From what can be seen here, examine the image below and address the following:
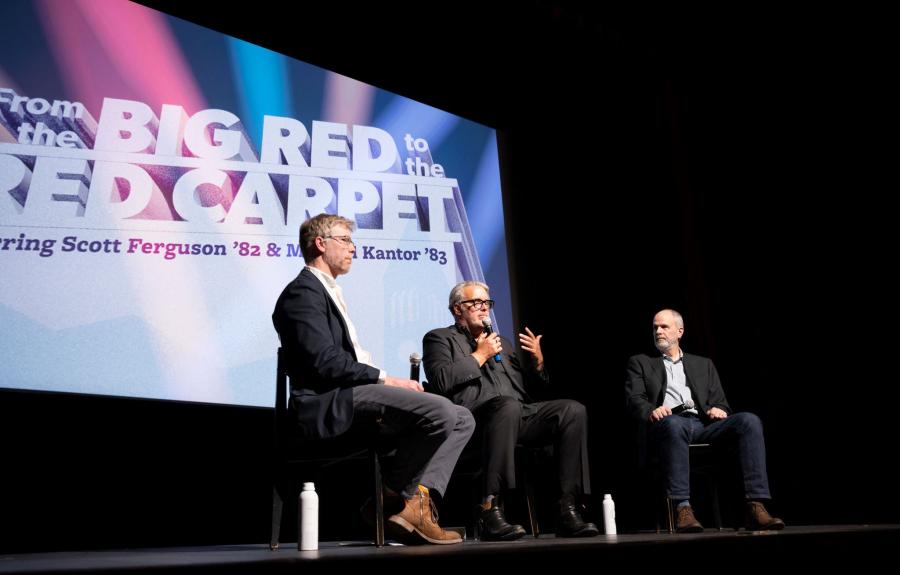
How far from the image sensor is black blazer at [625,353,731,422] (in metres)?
3.50

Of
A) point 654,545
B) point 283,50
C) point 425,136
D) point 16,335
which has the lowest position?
point 654,545

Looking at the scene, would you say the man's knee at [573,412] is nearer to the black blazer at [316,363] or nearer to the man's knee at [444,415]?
the man's knee at [444,415]

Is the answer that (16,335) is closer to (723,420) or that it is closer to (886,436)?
(723,420)

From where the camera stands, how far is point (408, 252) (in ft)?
13.0

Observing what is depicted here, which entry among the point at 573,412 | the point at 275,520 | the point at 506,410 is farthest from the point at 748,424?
the point at 275,520

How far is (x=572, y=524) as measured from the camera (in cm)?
273

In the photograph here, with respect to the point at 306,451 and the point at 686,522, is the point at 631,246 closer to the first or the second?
the point at 686,522

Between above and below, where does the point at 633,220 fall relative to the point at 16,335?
above

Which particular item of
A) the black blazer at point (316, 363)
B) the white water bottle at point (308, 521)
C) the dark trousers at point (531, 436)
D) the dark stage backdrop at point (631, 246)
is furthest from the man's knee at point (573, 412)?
the dark stage backdrop at point (631, 246)

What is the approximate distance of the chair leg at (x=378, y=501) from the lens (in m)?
2.48

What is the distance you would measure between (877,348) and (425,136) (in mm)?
2355

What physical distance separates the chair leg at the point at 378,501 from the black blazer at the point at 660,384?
1.34m

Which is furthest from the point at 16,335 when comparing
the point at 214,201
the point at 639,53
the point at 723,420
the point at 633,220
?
the point at 639,53

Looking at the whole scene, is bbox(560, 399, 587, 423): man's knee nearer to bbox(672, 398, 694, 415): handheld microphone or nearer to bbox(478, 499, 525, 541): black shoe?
bbox(478, 499, 525, 541): black shoe
